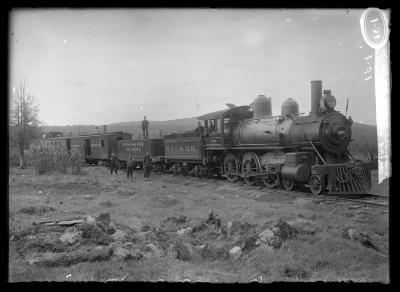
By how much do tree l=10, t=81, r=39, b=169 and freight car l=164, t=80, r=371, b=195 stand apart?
7.37 metres

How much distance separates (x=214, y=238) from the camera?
688 cm

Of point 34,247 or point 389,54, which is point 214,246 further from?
point 389,54

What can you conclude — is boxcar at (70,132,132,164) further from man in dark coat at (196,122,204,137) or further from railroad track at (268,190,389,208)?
railroad track at (268,190,389,208)

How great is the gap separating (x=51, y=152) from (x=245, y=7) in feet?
46.8

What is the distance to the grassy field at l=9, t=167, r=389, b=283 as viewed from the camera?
16.7 ft

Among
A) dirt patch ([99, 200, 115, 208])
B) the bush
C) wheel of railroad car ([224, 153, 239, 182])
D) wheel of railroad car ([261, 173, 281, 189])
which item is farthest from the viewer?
the bush

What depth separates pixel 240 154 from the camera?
1512cm

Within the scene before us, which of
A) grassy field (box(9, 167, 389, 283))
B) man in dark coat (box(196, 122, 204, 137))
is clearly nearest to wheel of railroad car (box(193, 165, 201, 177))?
man in dark coat (box(196, 122, 204, 137))

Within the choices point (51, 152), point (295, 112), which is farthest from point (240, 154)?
point (51, 152)

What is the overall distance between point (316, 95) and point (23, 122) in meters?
9.29

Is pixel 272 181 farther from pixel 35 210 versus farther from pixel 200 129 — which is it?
pixel 35 210

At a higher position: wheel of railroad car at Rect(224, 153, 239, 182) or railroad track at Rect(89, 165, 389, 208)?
wheel of railroad car at Rect(224, 153, 239, 182)

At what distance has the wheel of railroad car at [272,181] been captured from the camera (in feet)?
41.7

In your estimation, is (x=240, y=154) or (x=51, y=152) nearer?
(x=240, y=154)
